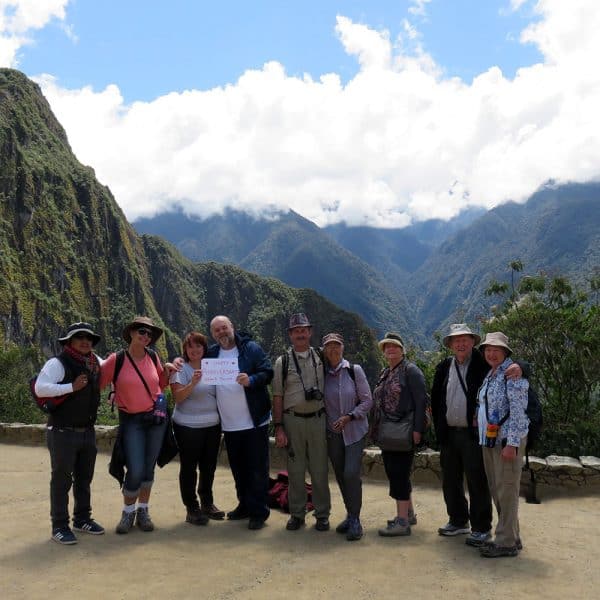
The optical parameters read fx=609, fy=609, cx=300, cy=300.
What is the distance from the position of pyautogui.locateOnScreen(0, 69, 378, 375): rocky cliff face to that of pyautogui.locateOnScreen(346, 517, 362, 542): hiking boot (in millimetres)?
57459

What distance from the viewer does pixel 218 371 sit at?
4.92 meters

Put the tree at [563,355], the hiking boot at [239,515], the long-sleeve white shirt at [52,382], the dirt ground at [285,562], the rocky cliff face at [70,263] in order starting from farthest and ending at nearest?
the rocky cliff face at [70,263]
the tree at [563,355]
the hiking boot at [239,515]
the long-sleeve white shirt at [52,382]
the dirt ground at [285,562]

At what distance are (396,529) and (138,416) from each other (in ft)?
7.34

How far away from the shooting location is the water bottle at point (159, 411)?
4.83 meters

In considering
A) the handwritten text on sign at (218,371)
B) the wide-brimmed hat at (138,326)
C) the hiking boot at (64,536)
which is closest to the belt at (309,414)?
the handwritten text on sign at (218,371)

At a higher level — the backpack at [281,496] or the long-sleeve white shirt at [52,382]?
the long-sleeve white shirt at [52,382]

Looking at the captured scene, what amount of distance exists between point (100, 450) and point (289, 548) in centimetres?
546

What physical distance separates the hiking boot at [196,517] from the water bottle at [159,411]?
3.04ft

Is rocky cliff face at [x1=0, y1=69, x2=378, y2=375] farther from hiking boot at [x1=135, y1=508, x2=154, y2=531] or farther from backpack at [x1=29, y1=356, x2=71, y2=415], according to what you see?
backpack at [x1=29, y1=356, x2=71, y2=415]

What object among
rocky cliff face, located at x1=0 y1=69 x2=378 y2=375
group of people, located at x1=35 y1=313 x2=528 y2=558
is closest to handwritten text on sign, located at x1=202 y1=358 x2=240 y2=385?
group of people, located at x1=35 y1=313 x2=528 y2=558

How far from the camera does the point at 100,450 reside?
918 cm

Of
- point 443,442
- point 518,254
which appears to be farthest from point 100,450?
point 518,254

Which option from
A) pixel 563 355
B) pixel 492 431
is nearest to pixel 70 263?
pixel 563 355

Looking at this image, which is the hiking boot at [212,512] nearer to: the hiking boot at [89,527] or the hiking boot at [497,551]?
the hiking boot at [89,527]
